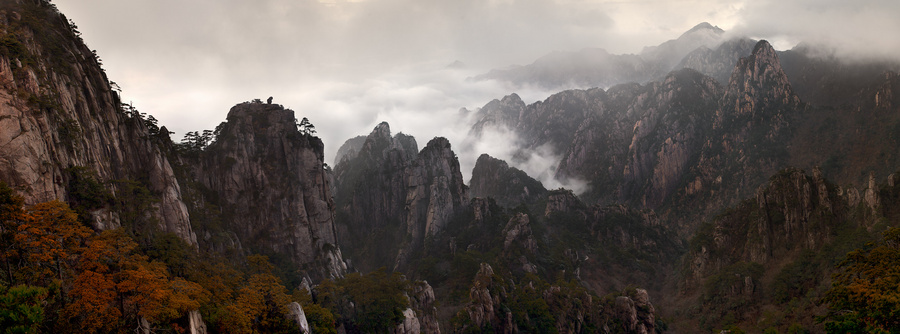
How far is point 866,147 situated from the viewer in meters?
169

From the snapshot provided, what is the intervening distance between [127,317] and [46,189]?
16.5 m

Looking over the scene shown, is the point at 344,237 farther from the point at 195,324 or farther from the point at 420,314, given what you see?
→ the point at 195,324

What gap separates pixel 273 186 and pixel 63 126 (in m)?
62.2

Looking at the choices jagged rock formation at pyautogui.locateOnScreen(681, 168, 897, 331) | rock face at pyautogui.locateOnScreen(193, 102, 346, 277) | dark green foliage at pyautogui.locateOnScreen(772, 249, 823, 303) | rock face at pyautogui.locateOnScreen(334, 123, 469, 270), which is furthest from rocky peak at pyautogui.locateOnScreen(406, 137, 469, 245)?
dark green foliage at pyautogui.locateOnScreen(772, 249, 823, 303)

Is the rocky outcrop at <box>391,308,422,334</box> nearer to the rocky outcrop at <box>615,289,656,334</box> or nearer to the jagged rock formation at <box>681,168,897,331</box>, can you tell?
the rocky outcrop at <box>615,289,656,334</box>

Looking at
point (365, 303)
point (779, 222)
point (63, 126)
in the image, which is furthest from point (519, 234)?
point (63, 126)

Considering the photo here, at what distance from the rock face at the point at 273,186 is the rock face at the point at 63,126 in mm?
31191

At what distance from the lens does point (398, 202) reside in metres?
178

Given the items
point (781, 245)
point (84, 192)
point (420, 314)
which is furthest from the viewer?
point (781, 245)

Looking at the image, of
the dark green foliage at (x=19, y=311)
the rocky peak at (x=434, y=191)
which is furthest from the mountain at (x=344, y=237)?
the rocky peak at (x=434, y=191)

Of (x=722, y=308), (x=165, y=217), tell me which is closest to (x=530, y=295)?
(x=722, y=308)

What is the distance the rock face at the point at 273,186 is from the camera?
11112 cm

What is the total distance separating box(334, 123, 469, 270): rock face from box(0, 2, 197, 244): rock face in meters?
92.1

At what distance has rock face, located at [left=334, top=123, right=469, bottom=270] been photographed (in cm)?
16588
